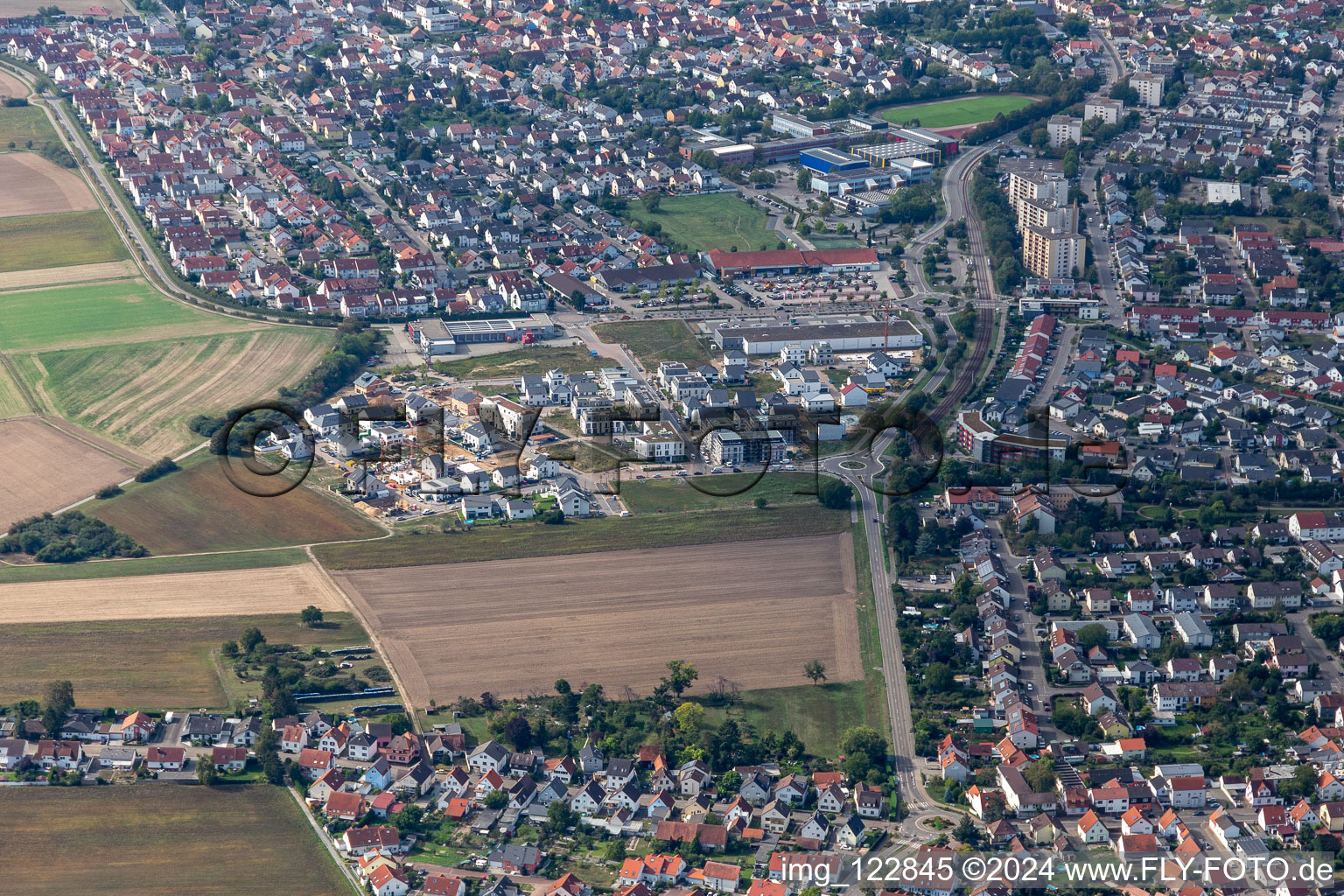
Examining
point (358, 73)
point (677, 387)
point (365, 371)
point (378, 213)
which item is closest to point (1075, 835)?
A: point (677, 387)

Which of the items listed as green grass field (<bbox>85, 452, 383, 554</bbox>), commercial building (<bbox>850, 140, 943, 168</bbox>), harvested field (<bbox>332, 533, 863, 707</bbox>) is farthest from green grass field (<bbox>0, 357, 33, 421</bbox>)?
commercial building (<bbox>850, 140, 943, 168</bbox>)

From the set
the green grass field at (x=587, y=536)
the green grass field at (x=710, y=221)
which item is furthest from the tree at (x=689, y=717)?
the green grass field at (x=710, y=221)

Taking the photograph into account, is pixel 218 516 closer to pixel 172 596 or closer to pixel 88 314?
pixel 172 596

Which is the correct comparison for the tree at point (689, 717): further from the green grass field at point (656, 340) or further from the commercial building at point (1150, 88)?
the commercial building at point (1150, 88)

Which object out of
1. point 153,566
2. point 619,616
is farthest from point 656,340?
point 153,566

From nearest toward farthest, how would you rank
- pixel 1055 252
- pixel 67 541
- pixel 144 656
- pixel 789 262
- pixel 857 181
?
pixel 144 656 < pixel 67 541 < pixel 1055 252 < pixel 789 262 < pixel 857 181

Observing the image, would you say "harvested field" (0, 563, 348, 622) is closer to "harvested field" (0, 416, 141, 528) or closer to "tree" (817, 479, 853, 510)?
"harvested field" (0, 416, 141, 528)
